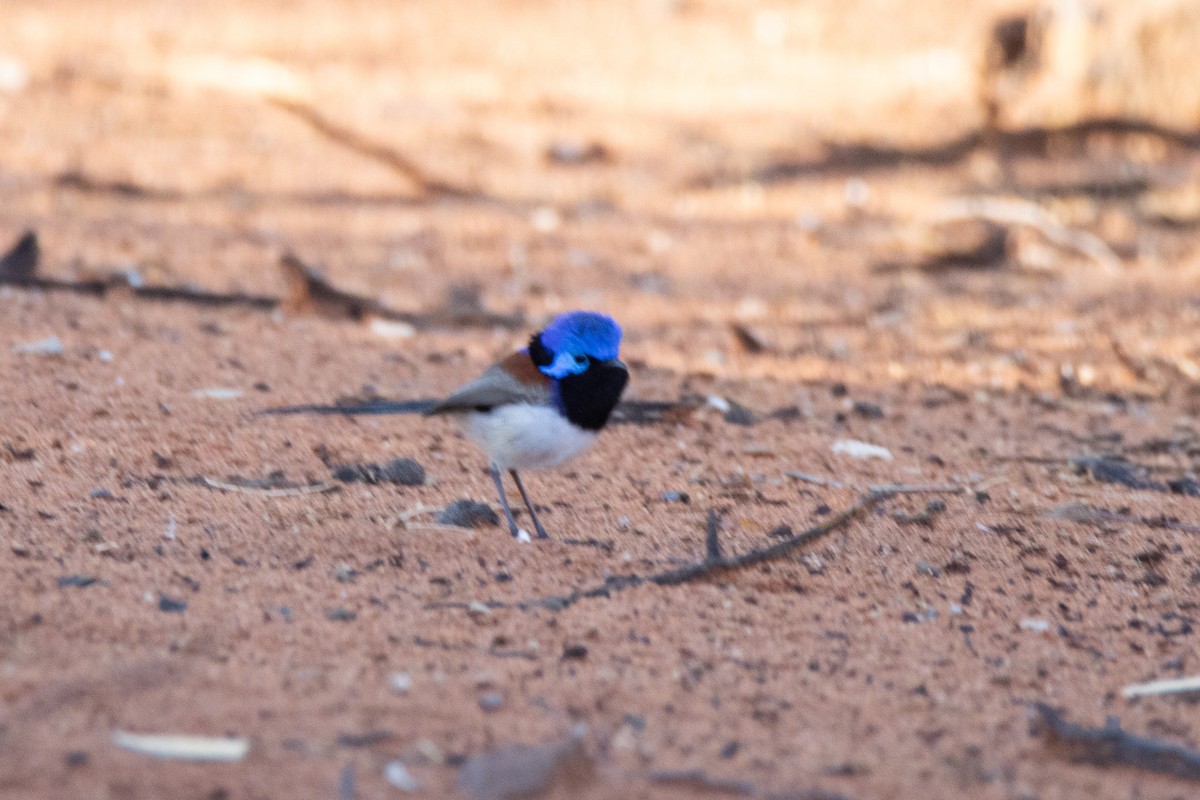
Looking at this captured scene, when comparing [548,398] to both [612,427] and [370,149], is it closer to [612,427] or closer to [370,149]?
[612,427]

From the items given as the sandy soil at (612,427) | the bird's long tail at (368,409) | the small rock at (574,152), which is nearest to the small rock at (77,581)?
the sandy soil at (612,427)

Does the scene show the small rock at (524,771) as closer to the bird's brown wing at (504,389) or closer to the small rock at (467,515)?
the small rock at (467,515)

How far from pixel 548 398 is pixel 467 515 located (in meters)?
0.45

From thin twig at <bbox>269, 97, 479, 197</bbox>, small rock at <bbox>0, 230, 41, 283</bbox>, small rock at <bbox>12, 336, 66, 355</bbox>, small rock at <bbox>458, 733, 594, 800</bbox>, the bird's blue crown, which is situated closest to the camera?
small rock at <bbox>458, 733, 594, 800</bbox>

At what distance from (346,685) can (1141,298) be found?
265 inches

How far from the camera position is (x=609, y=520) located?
475 centimetres

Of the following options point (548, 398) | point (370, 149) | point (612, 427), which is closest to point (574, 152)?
point (370, 149)

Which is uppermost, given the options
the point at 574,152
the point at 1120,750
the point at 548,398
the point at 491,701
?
the point at 574,152

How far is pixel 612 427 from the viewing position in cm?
584

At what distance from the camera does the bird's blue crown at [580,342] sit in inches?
185

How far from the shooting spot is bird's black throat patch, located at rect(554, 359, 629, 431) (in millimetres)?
4605

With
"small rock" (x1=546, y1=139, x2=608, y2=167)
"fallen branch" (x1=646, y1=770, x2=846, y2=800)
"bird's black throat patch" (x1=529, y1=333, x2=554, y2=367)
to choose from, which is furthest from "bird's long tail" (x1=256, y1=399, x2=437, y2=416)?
"small rock" (x1=546, y1=139, x2=608, y2=167)

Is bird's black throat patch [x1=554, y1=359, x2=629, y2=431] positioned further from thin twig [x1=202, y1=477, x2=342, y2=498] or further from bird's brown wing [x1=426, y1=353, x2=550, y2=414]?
thin twig [x1=202, y1=477, x2=342, y2=498]

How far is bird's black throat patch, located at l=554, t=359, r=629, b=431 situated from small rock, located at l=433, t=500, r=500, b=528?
1.36 feet
